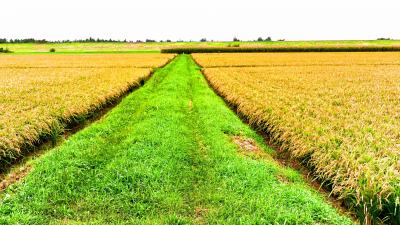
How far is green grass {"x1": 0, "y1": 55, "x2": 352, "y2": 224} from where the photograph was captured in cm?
549

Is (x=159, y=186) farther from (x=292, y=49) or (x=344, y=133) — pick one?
(x=292, y=49)

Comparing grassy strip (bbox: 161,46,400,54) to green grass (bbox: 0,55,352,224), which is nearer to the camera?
green grass (bbox: 0,55,352,224)

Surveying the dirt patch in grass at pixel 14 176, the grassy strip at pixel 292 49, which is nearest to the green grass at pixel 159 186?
the dirt patch in grass at pixel 14 176

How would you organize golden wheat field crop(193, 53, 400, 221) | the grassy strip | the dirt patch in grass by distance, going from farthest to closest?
the grassy strip
the dirt patch in grass
golden wheat field crop(193, 53, 400, 221)

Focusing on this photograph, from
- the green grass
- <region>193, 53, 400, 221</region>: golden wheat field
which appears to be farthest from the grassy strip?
the green grass

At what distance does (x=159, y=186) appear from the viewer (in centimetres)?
655

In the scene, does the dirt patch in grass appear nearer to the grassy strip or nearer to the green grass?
the green grass

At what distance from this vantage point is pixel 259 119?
1138 cm

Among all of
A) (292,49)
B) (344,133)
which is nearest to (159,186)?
(344,133)

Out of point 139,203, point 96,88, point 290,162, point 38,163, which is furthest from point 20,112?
point 290,162

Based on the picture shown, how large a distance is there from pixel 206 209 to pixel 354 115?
6.79m

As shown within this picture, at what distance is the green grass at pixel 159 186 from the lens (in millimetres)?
5492

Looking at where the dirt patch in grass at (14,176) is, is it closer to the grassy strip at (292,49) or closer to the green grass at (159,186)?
the green grass at (159,186)

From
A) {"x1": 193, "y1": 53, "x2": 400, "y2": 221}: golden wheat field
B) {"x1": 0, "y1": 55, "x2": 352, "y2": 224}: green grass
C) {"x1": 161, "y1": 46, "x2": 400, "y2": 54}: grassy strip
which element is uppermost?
{"x1": 161, "y1": 46, "x2": 400, "y2": 54}: grassy strip
